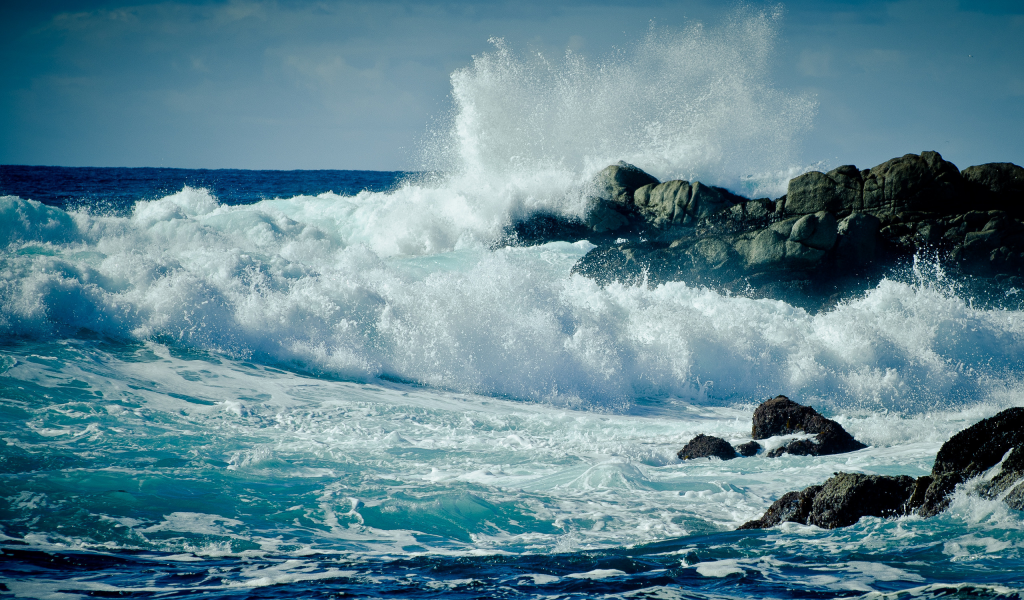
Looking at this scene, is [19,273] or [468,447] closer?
[468,447]

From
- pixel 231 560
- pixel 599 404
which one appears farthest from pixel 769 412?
pixel 231 560

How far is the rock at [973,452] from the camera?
15.4 ft

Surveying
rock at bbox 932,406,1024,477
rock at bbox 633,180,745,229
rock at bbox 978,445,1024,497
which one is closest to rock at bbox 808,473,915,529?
rock at bbox 932,406,1024,477

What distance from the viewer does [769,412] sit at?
26.0 ft

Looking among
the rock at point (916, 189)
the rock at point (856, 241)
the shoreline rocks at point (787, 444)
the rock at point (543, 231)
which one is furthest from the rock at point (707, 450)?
the rock at point (916, 189)

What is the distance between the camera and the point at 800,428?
7.72 meters

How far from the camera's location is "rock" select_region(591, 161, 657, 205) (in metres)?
17.1

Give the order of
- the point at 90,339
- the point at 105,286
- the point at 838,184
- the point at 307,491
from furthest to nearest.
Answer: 1. the point at 838,184
2. the point at 105,286
3. the point at 90,339
4. the point at 307,491

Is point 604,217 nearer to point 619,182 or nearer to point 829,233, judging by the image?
point 619,182

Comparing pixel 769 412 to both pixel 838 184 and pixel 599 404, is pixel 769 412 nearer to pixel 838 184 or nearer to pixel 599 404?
pixel 599 404

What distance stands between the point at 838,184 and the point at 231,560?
15409 mm

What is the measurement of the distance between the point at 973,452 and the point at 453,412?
5.81 meters

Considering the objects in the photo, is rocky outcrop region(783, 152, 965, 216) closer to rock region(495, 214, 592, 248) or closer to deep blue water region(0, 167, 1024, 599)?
deep blue water region(0, 167, 1024, 599)

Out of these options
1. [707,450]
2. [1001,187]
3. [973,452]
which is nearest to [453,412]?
[707,450]
